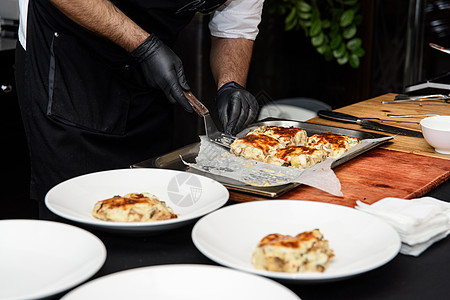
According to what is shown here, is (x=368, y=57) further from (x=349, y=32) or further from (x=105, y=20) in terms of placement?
(x=105, y=20)

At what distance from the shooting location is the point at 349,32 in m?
4.04

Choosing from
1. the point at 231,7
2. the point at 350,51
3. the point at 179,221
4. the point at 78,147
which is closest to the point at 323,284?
the point at 179,221

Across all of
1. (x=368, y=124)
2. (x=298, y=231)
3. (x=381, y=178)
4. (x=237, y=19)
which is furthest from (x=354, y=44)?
(x=298, y=231)

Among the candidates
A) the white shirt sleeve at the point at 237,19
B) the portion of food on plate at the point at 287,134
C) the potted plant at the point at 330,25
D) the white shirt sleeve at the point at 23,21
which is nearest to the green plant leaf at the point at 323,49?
the potted plant at the point at 330,25

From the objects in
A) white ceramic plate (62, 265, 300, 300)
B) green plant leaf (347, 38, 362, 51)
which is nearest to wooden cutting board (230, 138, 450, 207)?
white ceramic plate (62, 265, 300, 300)

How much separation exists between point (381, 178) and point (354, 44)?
271 centimetres

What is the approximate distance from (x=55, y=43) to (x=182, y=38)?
1764mm

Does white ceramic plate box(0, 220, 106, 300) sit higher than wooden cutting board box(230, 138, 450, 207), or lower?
higher

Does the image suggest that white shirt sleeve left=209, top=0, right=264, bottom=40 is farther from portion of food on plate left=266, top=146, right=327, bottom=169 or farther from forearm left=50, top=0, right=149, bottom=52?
portion of food on plate left=266, top=146, right=327, bottom=169

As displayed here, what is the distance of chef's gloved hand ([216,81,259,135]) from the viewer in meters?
1.96

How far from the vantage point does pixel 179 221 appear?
103 centimetres

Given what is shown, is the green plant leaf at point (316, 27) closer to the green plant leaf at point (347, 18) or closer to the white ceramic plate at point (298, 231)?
the green plant leaf at point (347, 18)

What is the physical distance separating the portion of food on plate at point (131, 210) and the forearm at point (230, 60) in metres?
1.20

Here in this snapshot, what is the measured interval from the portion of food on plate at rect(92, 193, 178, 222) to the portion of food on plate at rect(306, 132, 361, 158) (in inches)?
29.4
